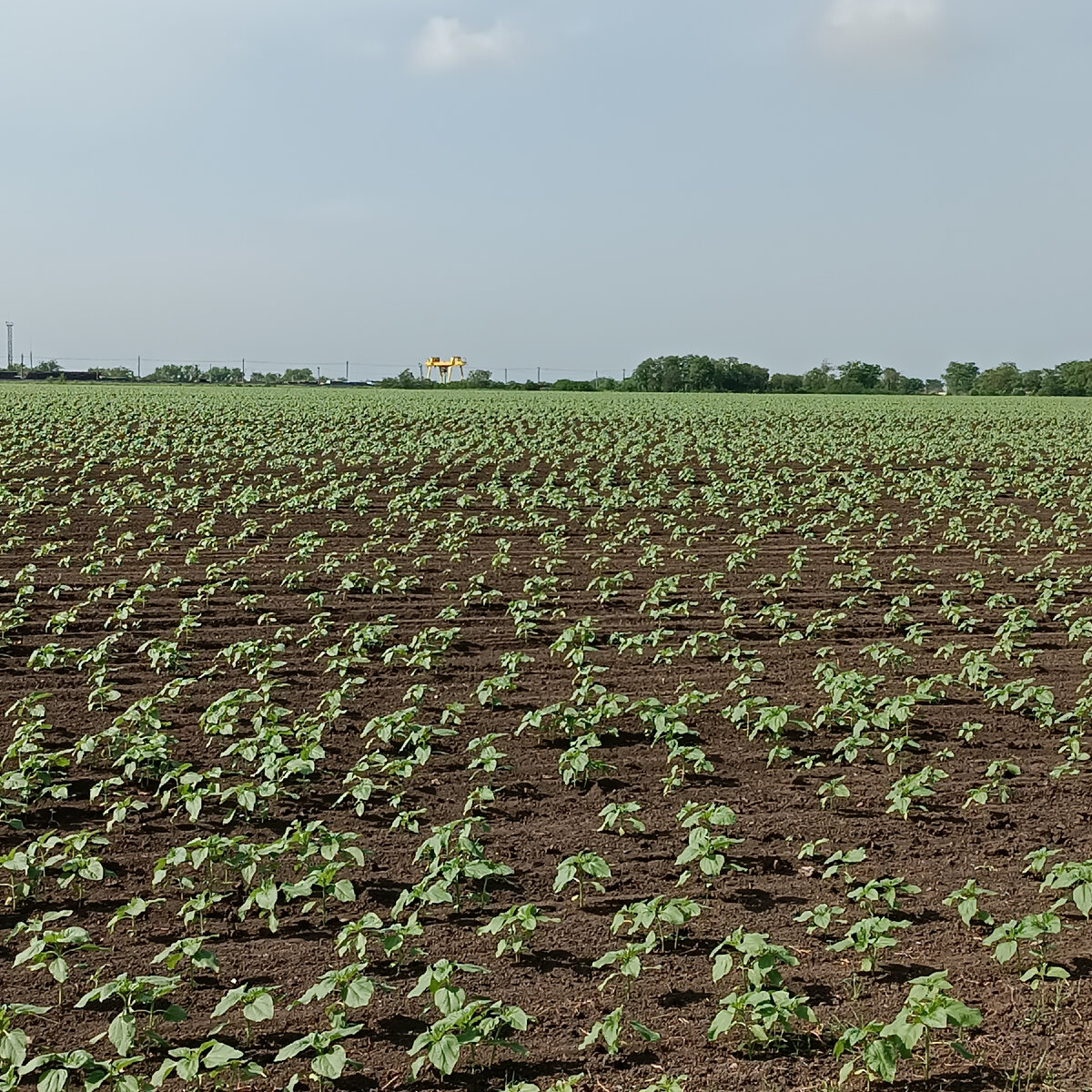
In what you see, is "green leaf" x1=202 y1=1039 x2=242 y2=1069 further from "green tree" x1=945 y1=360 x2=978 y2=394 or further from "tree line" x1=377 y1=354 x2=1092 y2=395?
"green tree" x1=945 y1=360 x2=978 y2=394

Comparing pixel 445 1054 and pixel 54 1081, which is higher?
pixel 445 1054

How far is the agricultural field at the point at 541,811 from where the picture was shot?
432 cm

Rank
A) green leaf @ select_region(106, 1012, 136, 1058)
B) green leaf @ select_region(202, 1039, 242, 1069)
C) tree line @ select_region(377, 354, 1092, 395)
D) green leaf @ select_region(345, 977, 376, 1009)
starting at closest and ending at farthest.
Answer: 1. green leaf @ select_region(202, 1039, 242, 1069)
2. green leaf @ select_region(106, 1012, 136, 1058)
3. green leaf @ select_region(345, 977, 376, 1009)
4. tree line @ select_region(377, 354, 1092, 395)

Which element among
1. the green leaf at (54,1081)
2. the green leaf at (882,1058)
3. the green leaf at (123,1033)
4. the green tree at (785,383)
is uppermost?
the green tree at (785,383)

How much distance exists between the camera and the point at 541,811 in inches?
259

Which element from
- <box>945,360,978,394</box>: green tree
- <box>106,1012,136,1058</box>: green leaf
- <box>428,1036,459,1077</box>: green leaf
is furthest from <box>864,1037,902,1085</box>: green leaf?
<box>945,360,978,394</box>: green tree

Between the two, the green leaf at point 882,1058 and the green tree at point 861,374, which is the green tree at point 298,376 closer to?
the green tree at point 861,374

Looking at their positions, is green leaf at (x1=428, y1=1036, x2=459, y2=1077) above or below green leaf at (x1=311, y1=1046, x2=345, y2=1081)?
above

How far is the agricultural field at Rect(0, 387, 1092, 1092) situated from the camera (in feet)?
14.2

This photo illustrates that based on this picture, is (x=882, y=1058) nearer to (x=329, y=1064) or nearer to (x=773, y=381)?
(x=329, y=1064)

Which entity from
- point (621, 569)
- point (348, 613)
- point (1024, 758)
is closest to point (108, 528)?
point (348, 613)

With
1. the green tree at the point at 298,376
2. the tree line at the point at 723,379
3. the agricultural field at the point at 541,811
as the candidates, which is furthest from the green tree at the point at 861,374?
the agricultural field at the point at 541,811

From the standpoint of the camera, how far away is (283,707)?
802cm

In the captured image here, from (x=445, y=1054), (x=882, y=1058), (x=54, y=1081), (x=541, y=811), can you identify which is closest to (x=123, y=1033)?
(x=54, y=1081)
